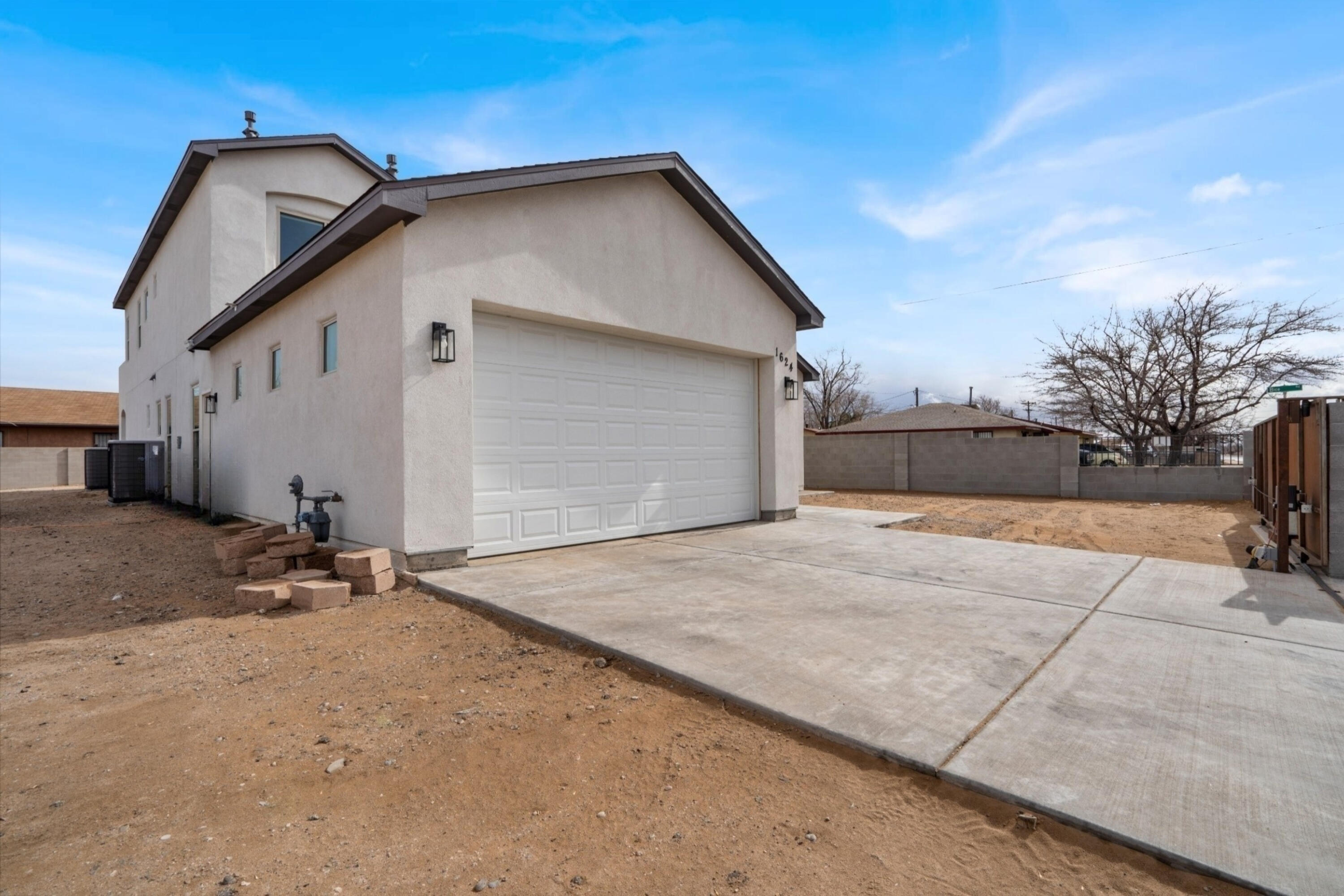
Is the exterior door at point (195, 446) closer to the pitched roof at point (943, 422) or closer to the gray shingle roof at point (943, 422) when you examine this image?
the pitched roof at point (943, 422)

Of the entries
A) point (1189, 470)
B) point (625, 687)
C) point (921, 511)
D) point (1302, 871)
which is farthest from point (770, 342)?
point (1189, 470)

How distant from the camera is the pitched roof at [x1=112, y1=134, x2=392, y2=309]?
11891mm

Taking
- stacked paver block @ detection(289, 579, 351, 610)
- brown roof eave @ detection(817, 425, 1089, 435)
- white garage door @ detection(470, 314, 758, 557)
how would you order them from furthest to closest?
1. brown roof eave @ detection(817, 425, 1089, 435)
2. white garage door @ detection(470, 314, 758, 557)
3. stacked paver block @ detection(289, 579, 351, 610)

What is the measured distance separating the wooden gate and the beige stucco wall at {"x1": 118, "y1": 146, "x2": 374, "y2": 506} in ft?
50.0

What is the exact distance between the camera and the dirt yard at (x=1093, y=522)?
321 inches

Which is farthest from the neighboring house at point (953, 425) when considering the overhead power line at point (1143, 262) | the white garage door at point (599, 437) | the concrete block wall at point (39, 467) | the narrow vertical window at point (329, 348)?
the concrete block wall at point (39, 467)

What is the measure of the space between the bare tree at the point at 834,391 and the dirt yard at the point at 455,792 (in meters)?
38.3

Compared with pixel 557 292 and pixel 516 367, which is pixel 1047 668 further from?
pixel 557 292

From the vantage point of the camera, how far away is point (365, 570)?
5211 mm

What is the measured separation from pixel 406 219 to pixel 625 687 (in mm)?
4728

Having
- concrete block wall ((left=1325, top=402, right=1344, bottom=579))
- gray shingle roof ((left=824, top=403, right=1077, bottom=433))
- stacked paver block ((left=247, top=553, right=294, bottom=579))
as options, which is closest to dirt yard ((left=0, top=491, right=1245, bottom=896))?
stacked paver block ((left=247, top=553, right=294, bottom=579))

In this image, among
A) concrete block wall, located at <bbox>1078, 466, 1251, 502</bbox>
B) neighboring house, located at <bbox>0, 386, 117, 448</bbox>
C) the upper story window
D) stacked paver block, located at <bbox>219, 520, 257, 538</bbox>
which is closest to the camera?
stacked paver block, located at <bbox>219, 520, 257, 538</bbox>

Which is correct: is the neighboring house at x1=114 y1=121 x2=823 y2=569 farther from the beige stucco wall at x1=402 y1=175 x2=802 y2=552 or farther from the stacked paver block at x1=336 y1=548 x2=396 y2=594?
the stacked paver block at x1=336 y1=548 x2=396 y2=594

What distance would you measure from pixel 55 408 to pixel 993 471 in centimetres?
3953
